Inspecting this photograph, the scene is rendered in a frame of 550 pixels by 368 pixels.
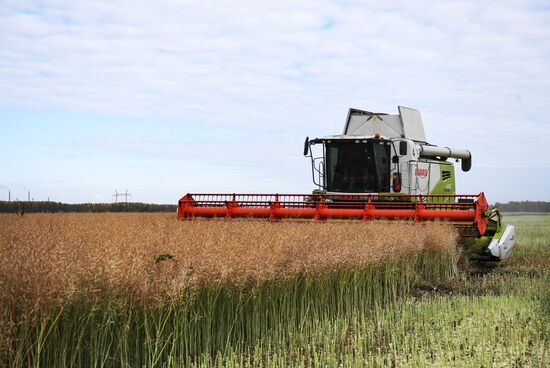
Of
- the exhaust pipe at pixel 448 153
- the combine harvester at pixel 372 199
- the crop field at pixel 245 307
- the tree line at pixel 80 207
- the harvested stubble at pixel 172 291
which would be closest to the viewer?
the harvested stubble at pixel 172 291

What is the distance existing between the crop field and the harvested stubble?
17mm

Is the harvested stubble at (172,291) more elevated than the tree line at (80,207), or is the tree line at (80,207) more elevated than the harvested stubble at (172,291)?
the tree line at (80,207)

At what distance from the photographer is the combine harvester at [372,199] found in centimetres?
1288

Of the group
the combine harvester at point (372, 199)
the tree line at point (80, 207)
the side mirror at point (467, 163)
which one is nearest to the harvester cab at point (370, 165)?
the combine harvester at point (372, 199)

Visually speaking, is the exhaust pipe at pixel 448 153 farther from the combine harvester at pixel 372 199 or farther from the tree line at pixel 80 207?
the tree line at pixel 80 207

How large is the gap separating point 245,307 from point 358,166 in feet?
25.6

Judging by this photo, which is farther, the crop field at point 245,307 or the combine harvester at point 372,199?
the combine harvester at point 372,199

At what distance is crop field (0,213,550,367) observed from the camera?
197 inches

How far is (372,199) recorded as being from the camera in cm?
1405

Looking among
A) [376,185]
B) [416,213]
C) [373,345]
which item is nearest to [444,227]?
[416,213]

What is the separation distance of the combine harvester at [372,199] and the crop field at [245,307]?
2.74 m

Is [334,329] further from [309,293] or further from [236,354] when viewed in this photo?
[236,354]

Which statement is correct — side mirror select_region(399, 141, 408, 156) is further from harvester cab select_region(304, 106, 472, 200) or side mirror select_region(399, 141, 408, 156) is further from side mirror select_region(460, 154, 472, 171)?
side mirror select_region(460, 154, 472, 171)

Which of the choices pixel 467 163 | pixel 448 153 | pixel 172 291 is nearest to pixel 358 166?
pixel 448 153
